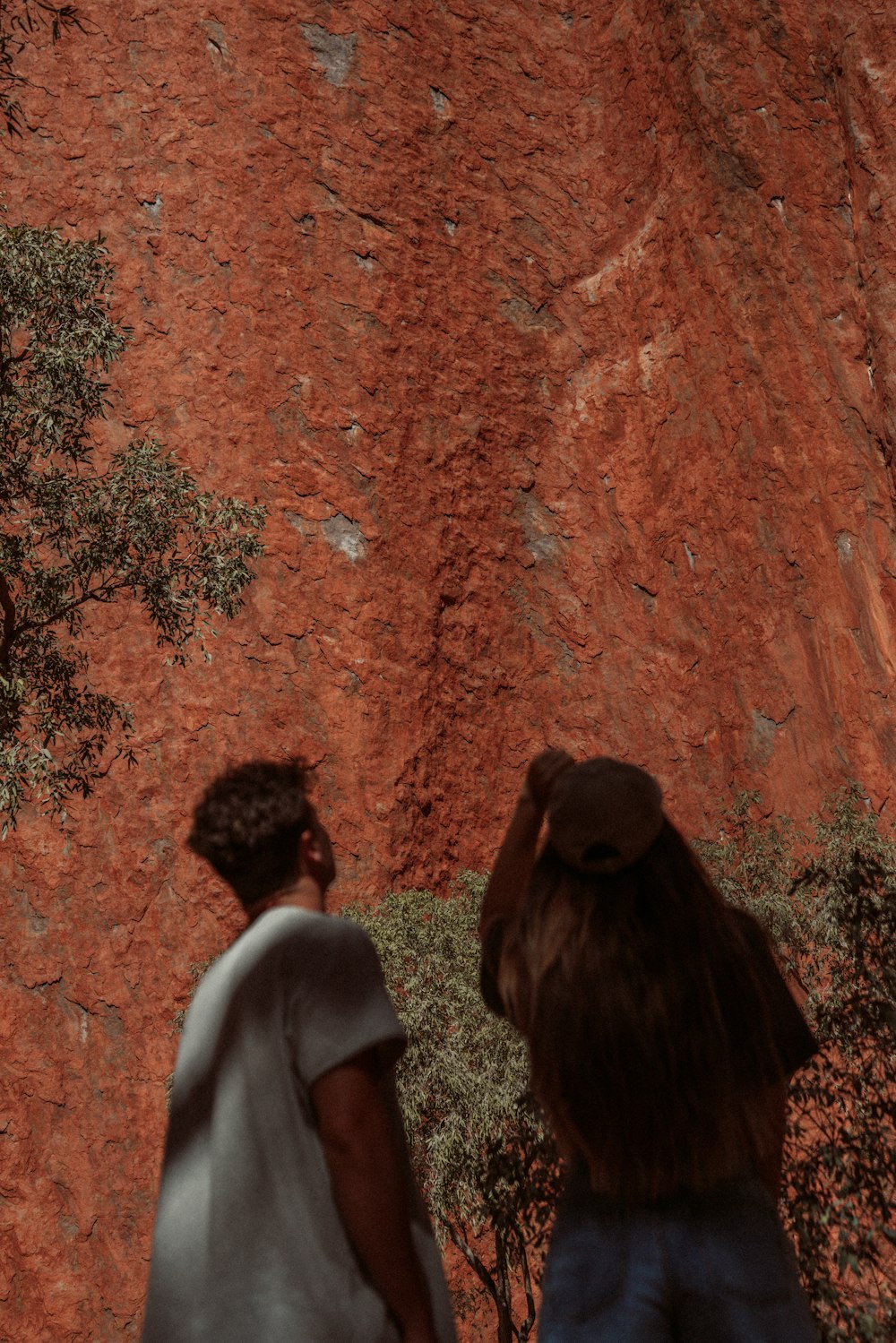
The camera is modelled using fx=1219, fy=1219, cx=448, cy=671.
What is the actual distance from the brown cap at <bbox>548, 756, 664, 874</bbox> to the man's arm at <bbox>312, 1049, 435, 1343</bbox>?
0.55 metres

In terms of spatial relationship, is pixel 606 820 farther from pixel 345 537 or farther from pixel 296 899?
pixel 345 537

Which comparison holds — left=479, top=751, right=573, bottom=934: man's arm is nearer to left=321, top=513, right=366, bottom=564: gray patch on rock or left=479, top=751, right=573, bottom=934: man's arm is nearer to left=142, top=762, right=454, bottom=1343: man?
left=142, top=762, right=454, bottom=1343: man

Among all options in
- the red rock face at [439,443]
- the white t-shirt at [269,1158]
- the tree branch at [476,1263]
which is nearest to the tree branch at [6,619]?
the white t-shirt at [269,1158]

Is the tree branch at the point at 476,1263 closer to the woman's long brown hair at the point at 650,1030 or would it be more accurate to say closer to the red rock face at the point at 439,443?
the red rock face at the point at 439,443

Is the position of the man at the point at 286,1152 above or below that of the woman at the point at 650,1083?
below

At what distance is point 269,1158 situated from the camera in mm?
2162

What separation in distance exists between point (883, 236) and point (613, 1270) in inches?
894

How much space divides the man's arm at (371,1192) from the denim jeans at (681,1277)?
0.25 metres

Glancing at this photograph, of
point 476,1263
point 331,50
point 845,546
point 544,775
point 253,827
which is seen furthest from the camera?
point 331,50

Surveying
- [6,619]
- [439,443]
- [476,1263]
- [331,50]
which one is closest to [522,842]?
[6,619]

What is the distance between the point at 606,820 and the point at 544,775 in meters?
0.40

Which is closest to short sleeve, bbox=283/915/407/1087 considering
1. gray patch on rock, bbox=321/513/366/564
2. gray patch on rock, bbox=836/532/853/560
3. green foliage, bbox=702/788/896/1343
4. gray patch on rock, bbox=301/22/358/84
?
green foliage, bbox=702/788/896/1343

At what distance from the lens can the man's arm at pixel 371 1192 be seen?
2.11 metres

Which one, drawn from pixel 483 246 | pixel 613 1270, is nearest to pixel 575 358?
pixel 483 246
